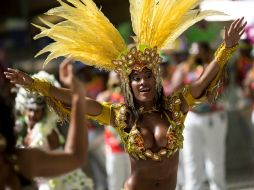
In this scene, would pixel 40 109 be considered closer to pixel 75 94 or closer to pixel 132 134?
pixel 132 134

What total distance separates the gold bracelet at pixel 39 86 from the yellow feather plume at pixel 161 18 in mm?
807

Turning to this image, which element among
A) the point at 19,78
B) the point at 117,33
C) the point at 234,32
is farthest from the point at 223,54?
the point at 19,78

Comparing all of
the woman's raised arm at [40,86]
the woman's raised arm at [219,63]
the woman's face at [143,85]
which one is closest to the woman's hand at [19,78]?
the woman's raised arm at [40,86]

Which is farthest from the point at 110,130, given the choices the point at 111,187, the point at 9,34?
the point at 9,34

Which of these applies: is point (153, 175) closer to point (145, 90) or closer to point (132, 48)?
point (145, 90)

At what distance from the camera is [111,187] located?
955 centimetres

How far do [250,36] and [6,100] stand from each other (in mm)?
6836

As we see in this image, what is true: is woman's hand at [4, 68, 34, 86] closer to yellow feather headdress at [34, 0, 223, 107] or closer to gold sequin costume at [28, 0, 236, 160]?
gold sequin costume at [28, 0, 236, 160]

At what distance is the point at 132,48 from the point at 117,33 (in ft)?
0.53

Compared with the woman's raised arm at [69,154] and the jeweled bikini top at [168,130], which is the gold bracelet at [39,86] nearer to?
the jeweled bikini top at [168,130]

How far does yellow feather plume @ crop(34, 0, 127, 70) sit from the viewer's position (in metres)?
5.98

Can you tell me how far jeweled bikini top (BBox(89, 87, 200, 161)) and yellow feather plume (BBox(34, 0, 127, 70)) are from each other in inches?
17.4

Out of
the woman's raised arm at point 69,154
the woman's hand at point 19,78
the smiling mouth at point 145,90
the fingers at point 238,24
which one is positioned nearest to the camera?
the woman's raised arm at point 69,154

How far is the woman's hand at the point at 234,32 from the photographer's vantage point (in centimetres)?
607
